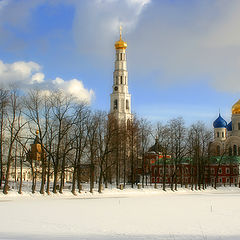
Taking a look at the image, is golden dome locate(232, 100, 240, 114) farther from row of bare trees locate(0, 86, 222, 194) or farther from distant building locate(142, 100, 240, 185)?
row of bare trees locate(0, 86, 222, 194)

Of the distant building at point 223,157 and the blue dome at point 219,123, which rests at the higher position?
the blue dome at point 219,123

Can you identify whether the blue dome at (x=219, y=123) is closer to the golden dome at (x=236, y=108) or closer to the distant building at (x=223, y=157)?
the distant building at (x=223, y=157)

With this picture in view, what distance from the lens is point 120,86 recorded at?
358ft

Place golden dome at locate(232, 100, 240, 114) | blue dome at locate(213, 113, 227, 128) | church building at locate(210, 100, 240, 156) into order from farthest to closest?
blue dome at locate(213, 113, 227, 128)
golden dome at locate(232, 100, 240, 114)
church building at locate(210, 100, 240, 156)

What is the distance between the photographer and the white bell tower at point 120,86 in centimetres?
10825

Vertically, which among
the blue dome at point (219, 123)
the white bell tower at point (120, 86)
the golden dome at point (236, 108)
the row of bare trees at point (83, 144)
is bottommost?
the row of bare trees at point (83, 144)

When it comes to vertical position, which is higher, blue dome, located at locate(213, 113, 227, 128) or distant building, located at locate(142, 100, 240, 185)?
blue dome, located at locate(213, 113, 227, 128)

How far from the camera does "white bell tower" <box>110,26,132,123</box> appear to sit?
108250mm

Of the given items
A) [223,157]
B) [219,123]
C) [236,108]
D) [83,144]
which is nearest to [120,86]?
[219,123]

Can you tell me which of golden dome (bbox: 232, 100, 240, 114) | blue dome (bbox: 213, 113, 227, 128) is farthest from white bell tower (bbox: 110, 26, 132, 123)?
golden dome (bbox: 232, 100, 240, 114)

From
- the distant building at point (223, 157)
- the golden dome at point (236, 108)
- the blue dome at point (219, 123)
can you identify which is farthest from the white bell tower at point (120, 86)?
the golden dome at point (236, 108)

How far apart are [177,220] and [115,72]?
9221 centimetres

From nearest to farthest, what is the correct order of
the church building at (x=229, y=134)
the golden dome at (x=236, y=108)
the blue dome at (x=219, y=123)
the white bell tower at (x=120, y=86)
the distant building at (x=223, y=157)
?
the distant building at (x=223, y=157) < the church building at (x=229, y=134) < the golden dome at (x=236, y=108) < the blue dome at (x=219, y=123) < the white bell tower at (x=120, y=86)

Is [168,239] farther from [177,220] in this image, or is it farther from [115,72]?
[115,72]
